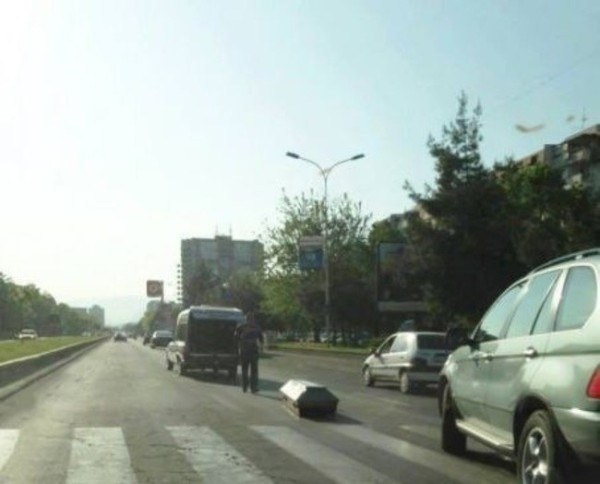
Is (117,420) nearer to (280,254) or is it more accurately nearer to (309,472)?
(309,472)

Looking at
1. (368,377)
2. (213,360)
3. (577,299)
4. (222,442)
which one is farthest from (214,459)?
(213,360)

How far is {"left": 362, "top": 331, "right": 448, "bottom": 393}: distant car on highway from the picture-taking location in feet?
73.3

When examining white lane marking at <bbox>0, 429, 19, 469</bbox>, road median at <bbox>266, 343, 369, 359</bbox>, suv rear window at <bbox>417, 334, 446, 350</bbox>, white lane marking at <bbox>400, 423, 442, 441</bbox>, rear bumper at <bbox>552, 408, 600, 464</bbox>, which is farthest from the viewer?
road median at <bbox>266, 343, 369, 359</bbox>

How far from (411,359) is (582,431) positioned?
16201mm

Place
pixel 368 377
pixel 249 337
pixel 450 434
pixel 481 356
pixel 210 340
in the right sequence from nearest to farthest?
pixel 481 356, pixel 450 434, pixel 249 337, pixel 368 377, pixel 210 340

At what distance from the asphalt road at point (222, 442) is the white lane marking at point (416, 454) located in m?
0.01

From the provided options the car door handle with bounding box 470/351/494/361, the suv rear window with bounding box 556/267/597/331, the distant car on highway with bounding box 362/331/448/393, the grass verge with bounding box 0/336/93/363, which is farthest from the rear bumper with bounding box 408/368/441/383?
the grass verge with bounding box 0/336/93/363

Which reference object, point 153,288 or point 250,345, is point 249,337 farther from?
point 153,288

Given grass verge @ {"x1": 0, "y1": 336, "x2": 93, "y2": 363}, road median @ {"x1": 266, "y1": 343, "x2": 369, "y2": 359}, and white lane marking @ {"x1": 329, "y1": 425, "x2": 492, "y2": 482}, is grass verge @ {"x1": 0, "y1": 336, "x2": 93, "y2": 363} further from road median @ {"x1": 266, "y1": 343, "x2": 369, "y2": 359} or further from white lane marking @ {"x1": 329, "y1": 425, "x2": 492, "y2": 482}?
Result: white lane marking @ {"x1": 329, "y1": 425, "x2": 492, "y2": 482}

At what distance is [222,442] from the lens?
1173 cm

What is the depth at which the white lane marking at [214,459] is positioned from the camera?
905 cm

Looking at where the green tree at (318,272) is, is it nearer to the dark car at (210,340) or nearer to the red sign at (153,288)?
the dark car at (210,340)

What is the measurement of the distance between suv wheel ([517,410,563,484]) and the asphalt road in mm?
1600

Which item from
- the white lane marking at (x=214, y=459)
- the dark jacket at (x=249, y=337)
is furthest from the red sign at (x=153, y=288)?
the white lane marking at (x=214, y=459)
